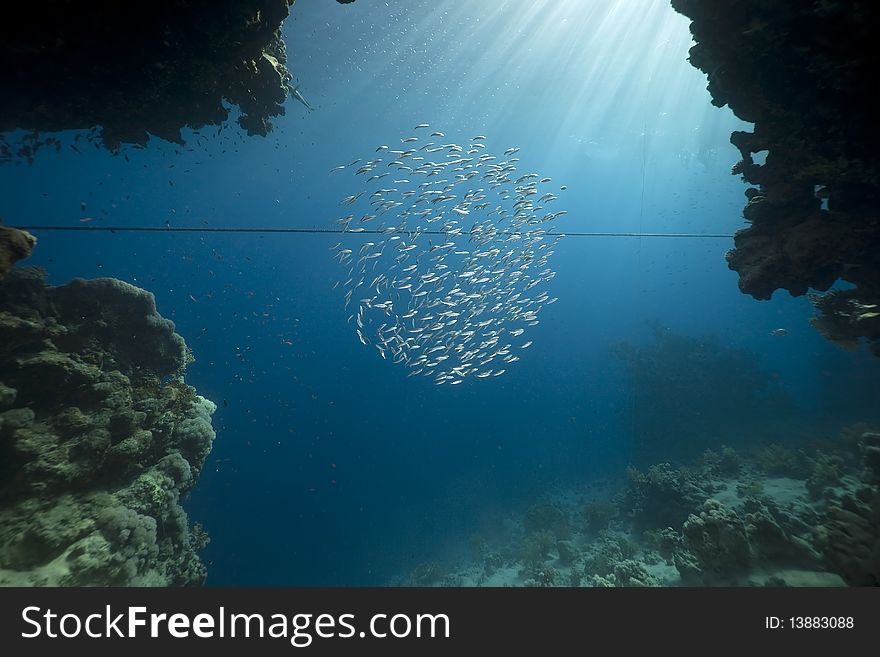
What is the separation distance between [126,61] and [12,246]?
4.49 meters

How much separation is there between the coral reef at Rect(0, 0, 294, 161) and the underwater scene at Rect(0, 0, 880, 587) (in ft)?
0.19

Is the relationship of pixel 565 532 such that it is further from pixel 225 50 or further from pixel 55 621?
pixel 225 50

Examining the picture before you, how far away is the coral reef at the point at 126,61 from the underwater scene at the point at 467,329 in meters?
0.06

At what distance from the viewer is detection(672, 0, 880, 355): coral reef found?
4504 mm

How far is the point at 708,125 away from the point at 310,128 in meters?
47.3

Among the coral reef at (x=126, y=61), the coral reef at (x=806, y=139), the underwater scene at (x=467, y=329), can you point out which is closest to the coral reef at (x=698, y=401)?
the underwater scene at (x=467, y=329)

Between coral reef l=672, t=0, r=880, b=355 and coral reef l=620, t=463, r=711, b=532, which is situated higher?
coral reef l=672, t=0, r=880, b=355

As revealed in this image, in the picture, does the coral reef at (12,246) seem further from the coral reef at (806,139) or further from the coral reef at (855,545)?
the coral reef at (855,545)

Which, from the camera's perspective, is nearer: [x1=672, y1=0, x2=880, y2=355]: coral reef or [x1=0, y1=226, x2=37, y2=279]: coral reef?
[x1=672, y1=0, x2=880, y2=355]: coral reef

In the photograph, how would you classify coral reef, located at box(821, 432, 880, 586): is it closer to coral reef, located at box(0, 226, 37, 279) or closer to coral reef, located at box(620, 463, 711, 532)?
coral reef, located at box(620, 463, 711, 532)

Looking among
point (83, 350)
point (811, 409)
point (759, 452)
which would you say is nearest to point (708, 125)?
point (811, 409)

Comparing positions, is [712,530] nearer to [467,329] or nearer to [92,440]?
[467,329]

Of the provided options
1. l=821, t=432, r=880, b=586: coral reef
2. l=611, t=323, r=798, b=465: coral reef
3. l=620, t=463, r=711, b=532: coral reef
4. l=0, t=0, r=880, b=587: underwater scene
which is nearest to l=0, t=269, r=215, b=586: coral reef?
l=0, t=0, r=880, b=587: underwater scene

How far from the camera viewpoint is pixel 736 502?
40.9 ft
